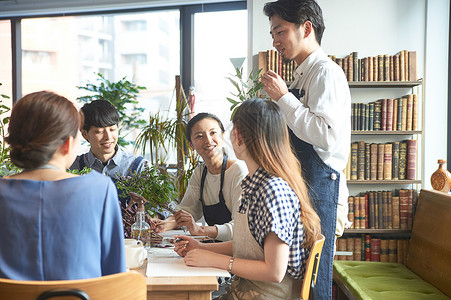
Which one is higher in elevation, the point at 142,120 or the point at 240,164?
the point at 142,120

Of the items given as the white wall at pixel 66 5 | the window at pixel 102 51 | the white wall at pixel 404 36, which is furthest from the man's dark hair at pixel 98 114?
the white wall at pixel 66 5

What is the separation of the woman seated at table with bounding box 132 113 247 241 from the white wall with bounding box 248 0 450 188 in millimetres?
1942

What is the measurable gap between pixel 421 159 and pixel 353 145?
665 millimetres

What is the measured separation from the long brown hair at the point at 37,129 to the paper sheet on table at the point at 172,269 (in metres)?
0.48

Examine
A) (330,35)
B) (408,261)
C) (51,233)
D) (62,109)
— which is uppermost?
(330,35)

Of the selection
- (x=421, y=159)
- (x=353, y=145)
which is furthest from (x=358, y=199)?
(x=421, y=159)

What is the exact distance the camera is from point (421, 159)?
4.00 m

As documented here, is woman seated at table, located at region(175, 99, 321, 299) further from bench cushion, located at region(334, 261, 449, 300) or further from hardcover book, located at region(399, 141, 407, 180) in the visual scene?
hardcover book, located at region(399, 141, 407, 180)

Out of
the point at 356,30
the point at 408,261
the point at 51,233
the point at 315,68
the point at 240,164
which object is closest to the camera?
the point at 51,233

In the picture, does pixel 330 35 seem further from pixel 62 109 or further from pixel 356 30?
pixel 62 109

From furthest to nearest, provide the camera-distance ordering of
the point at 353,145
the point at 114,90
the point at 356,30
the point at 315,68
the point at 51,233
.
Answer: the point at 114,90, the point at 356,30, the point at 353,145, the point at 315,68, the point at 51,233

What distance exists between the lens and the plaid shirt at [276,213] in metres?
1.34

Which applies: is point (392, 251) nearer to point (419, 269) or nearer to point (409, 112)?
point (419, 269)

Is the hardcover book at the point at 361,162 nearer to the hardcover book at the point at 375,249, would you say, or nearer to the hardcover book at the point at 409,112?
the hardcover book at the point at 409,112
